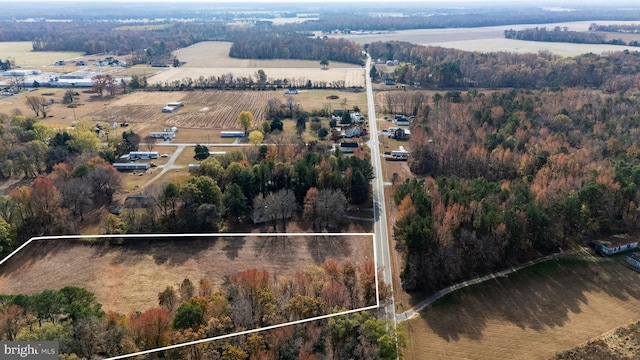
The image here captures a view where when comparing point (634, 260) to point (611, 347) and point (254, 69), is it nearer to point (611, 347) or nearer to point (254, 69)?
point (611, 347)

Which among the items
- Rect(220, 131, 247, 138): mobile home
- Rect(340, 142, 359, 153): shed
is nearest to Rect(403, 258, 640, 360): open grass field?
Rect(340, 142, 359, 153): shed

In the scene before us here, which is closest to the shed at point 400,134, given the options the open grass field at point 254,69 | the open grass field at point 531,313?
the open grass field at point 531,313

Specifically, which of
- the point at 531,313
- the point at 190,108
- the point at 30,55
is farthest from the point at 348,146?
the point at 30,55

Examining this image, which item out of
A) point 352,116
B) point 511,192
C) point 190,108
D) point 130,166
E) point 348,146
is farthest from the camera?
point 190,108

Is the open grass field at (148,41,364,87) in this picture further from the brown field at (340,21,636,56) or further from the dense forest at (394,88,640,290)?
the dense forest at (394,88,640,290)

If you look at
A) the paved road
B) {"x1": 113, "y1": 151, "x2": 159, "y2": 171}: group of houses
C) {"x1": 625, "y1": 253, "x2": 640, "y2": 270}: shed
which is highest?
{"x1": 113, "y1": 151, "x2": 159, "y2": 171}: group of houses

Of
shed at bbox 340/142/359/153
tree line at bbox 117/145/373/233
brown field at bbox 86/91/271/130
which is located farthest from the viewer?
brown field at bbox 86/91/271/130

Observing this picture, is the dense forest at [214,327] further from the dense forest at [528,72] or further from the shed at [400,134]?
the dense forest at [528,72]
